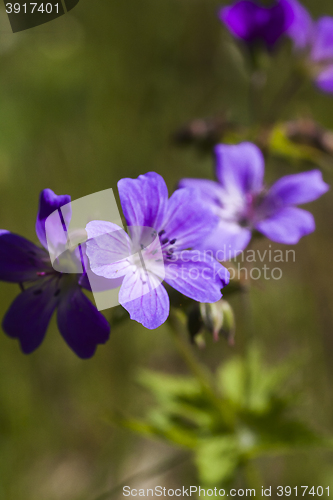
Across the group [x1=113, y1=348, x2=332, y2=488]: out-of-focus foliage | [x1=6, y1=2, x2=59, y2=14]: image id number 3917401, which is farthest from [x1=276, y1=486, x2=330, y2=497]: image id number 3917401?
[x1=6, y1=2, x2=59, y2=14]: image id number 3917401

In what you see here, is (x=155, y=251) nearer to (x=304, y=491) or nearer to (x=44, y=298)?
(x=44, y=298)

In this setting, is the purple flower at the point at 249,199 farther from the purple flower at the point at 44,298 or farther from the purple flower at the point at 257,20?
the purple flower at the point at 257,20

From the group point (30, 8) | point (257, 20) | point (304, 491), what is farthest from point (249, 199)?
point (304, 491)

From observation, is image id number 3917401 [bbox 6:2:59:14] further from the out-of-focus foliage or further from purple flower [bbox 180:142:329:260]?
the out-of-focus foliage

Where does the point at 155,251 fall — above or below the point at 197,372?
above

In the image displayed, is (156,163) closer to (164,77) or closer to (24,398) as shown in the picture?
(164,77)

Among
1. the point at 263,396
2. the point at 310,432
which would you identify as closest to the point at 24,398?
the point at 263,396
